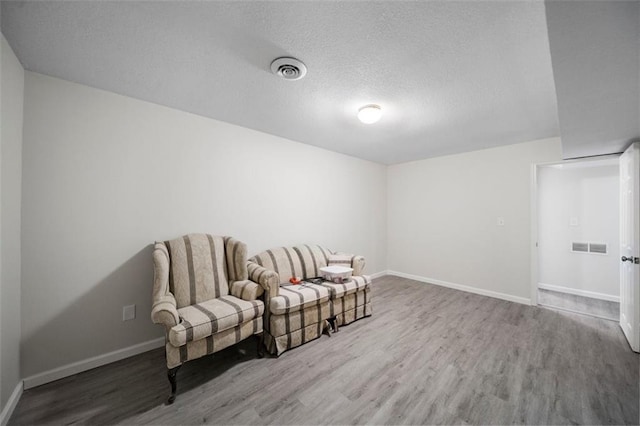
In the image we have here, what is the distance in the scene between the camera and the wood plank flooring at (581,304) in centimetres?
321

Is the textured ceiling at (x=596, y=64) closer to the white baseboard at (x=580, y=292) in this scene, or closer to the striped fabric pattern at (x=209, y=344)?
the striped fabric pattern at (x=209, y=344)

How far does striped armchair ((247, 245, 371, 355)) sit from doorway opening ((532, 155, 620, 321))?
9.02ft

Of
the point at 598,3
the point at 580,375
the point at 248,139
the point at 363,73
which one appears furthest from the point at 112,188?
the point at 580,375

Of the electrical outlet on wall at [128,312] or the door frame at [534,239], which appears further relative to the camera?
the door frame at [534,239]

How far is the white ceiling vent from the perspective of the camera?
1728 mm

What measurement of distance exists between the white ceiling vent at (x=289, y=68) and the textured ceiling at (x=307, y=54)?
7cm

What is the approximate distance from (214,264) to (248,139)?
163 centimetres

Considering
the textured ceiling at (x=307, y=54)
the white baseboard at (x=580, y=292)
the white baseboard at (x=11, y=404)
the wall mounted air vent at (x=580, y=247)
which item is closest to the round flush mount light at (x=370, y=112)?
the textured ceiling at (x=307, y=54)

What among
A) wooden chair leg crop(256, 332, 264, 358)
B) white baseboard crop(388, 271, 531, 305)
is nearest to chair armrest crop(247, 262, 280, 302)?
wooden chair leg crop(256, 332, 264, 358)

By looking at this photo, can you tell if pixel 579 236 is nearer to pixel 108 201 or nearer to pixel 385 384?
pixel 385 384

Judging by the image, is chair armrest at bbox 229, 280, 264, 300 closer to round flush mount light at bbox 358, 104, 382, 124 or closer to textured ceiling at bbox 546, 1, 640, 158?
round flush mount light at bbox 358, 104, 382, 124

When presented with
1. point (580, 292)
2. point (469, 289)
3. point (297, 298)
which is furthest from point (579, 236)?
point (297, 298)

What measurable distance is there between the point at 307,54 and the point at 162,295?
2.20 meters

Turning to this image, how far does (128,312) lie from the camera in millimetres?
2250
